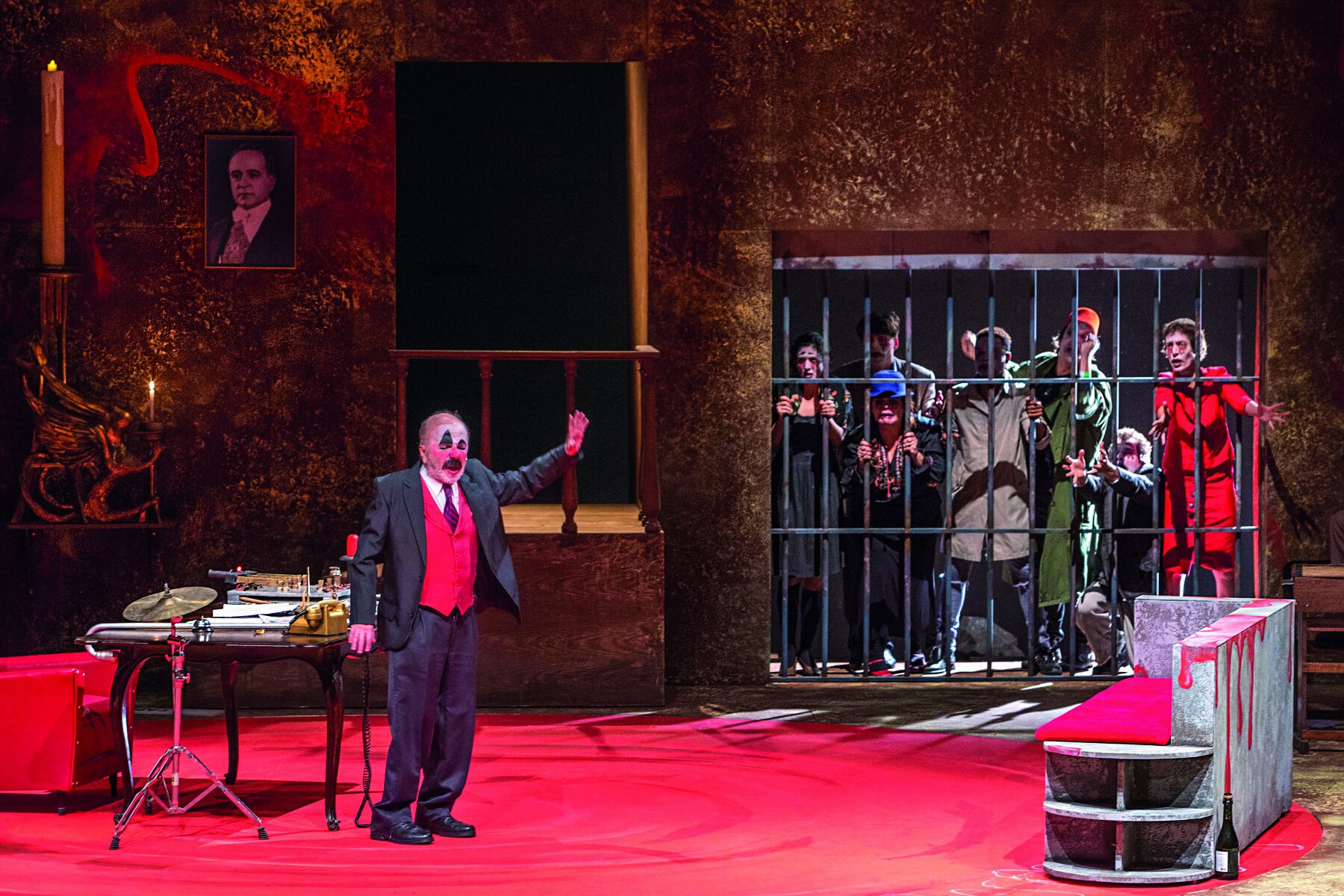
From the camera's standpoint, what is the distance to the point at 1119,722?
5832mm

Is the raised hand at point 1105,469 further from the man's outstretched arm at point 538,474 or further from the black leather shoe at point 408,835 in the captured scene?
the black leather shoe at point 408,835

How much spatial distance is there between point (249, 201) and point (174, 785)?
3.88 metres

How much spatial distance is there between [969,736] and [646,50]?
406cm

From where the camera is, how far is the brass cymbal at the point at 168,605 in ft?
20.3

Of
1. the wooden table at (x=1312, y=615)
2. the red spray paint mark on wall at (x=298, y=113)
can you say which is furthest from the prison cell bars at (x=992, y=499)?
the red spray paint mark on wall at (x=298, y=113)

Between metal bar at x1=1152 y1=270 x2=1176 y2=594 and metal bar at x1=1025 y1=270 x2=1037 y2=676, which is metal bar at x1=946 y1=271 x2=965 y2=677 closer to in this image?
metal bar at x1=1025 y1=270 x2=1037 y2=676

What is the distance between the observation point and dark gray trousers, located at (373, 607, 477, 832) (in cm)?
613

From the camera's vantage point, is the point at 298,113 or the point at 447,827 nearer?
the point at 447,827

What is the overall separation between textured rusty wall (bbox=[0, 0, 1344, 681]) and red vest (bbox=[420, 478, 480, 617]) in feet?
11.1

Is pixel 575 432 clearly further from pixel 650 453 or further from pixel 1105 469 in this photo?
pixel 1105 469

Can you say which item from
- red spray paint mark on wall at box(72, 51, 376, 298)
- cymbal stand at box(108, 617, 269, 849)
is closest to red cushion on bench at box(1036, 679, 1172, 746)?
cymbal stand at box(108, 617, 269, 849)

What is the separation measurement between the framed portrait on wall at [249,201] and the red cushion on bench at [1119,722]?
17.1 feet

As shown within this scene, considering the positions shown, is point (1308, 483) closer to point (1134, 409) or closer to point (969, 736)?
point (1134, 409)

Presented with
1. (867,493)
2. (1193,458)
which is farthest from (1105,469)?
(867,493)
